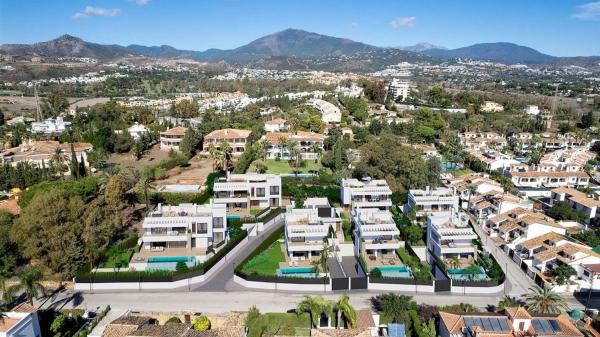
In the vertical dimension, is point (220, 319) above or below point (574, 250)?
below

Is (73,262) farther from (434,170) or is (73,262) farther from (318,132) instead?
(318,132)

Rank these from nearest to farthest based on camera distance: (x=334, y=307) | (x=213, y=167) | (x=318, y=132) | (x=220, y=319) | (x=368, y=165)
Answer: (x=334, y=307)
(x=220, y=319)
(x=368, y=165)
(x=213, y=167)
(x=318, y=132)

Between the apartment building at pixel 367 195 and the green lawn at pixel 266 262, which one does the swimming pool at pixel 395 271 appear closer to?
the green lawn at pixel 266 262

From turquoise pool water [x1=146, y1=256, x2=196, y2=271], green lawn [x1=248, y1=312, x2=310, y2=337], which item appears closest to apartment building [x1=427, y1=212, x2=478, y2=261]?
green lawn [x1=248, y1=312, x2=310, y2=337]

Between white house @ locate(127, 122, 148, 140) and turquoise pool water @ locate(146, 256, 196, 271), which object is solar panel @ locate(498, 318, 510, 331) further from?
white house @ locate(127, 122, 148, 140)

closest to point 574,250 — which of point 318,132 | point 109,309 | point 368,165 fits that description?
point 368,165

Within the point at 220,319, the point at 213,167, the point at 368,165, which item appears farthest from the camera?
the point at 213,167

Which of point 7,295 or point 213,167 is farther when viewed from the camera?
point 213,167

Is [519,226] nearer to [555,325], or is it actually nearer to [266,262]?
[555,325]
